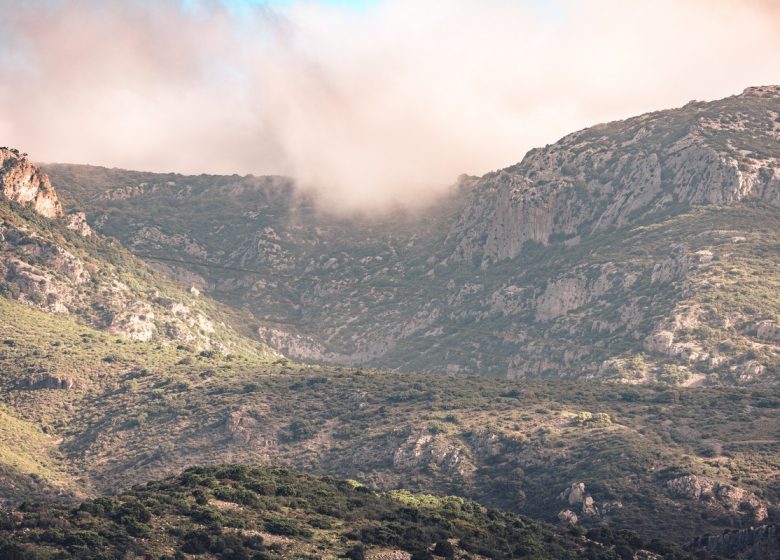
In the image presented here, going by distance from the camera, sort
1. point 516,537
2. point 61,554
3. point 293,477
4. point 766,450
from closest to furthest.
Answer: point 61,554 → point 516,537 → point 293,477 → point 766,450

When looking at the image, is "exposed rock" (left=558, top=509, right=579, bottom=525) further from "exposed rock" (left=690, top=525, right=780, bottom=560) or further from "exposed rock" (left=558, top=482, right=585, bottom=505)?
"exposed rock" (left=690, top=525, right=780, bottom=560)

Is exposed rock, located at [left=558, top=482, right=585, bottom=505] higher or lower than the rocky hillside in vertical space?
higher

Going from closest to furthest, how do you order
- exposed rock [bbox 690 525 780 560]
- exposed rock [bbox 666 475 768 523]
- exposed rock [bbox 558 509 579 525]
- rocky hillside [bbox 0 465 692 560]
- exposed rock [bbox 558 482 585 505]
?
rocky hillside [bbox 0 465 692 560]
exposed rock [bbox 690 525 780 560]
exposed rock [bbox 666 475 768 523]
exposed rock [bbox 558 509 579 525]
exposed rock [bbox 558 482 585 505]

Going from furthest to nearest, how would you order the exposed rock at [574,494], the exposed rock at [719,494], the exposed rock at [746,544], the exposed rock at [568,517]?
the exposed rock at [574,494], the exposed rock at [568,517], the exposed rock at [719,494], the exposed rock at [746,544]

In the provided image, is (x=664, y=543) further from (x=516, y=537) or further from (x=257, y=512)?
(x=257, y=512)

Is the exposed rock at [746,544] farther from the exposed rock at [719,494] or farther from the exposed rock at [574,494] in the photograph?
the exposed rock at [574,494]

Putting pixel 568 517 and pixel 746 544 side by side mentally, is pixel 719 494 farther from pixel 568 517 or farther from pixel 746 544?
pixel 746 544

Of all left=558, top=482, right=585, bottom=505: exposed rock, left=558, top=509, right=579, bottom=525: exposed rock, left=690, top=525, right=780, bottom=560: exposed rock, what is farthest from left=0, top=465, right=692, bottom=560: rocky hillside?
left=558, top=482, right=585, bottom=505: exposed rock

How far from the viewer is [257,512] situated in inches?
5320

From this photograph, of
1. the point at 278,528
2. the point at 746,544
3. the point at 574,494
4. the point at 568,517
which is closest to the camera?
the point at 278,528

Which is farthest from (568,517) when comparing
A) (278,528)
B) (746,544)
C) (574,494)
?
(278,528)

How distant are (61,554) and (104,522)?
13450 mm

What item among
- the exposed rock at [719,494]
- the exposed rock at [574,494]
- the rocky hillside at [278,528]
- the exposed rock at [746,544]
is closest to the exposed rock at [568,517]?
the exposed rock at [574,494]

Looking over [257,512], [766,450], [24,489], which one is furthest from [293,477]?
[766,450]
